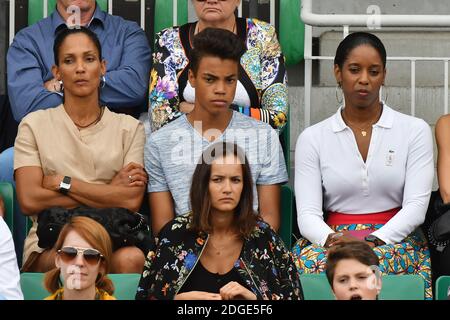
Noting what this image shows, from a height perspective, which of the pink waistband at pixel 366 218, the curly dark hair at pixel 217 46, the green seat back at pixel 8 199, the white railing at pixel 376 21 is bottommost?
the pink waistband at pixel 366 218

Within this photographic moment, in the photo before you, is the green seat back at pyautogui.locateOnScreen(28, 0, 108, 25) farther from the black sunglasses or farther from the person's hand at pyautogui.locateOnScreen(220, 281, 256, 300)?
the person's hand at pyautogui.locateOnScreen(220, 281, 256, 300)

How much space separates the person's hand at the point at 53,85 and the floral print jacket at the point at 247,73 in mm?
496

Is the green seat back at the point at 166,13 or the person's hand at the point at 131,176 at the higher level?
the green seat back at the point at 166,13

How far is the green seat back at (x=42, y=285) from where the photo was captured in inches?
238

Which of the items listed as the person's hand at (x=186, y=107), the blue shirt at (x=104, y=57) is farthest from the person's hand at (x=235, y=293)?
→ the blue shirt at (x=104, y=57)

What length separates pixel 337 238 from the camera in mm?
6586

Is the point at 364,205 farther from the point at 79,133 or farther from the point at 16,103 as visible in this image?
the point at 16,103

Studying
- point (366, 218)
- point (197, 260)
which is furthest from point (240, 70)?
point (197, 260)

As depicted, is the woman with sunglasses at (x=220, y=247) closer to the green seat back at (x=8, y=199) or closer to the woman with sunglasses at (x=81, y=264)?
the woman with sunglasses at (x=81, y=264)

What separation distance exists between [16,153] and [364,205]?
1719mm

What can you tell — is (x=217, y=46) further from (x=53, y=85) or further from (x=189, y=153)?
(x=53, y=85)

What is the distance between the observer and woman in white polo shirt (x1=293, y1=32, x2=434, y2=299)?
6.83 metres

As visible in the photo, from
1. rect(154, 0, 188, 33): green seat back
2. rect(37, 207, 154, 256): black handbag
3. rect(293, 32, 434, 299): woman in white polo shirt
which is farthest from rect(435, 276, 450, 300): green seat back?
rect(154, 0, 188, 33): green seat back
